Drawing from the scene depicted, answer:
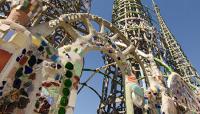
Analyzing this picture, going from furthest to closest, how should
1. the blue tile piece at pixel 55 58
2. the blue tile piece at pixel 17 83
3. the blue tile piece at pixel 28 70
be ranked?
the blue tile piece at pixel 55 58 → the blue tile piece at pixel 28 70 → the blue tile piece at pixel 17 83

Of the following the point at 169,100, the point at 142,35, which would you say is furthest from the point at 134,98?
the point at 142,35

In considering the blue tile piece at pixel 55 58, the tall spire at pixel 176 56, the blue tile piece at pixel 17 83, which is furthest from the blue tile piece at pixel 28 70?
the tall spire at pixel 176 56

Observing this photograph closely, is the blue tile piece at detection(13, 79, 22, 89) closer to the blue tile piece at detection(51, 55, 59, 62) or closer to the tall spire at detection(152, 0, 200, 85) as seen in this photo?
the blue tile piece at detection(51, 55, 59, 62)

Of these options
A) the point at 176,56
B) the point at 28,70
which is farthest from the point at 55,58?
the point at 176,56

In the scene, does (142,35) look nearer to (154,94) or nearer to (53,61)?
(154,94)

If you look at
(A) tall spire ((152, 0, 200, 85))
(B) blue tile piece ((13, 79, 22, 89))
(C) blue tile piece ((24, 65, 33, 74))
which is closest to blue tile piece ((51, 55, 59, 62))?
(C) blue tile piece ((24, 65, 33, 74))

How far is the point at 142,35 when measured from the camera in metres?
23.3

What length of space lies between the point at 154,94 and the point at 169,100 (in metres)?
0.54

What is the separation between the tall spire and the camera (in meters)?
28.7

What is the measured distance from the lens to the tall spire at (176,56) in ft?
94.1

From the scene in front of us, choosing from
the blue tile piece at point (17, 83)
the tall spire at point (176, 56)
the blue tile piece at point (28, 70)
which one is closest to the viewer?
the blue tile piece at point (17, 83)

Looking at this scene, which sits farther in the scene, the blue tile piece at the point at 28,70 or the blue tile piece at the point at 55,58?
the blue tile piece at the point at 55,58

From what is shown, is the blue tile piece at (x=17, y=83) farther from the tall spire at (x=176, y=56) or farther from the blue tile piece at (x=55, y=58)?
the tall spire at (x=176, y=56)

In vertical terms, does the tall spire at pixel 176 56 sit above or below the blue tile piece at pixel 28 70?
above
